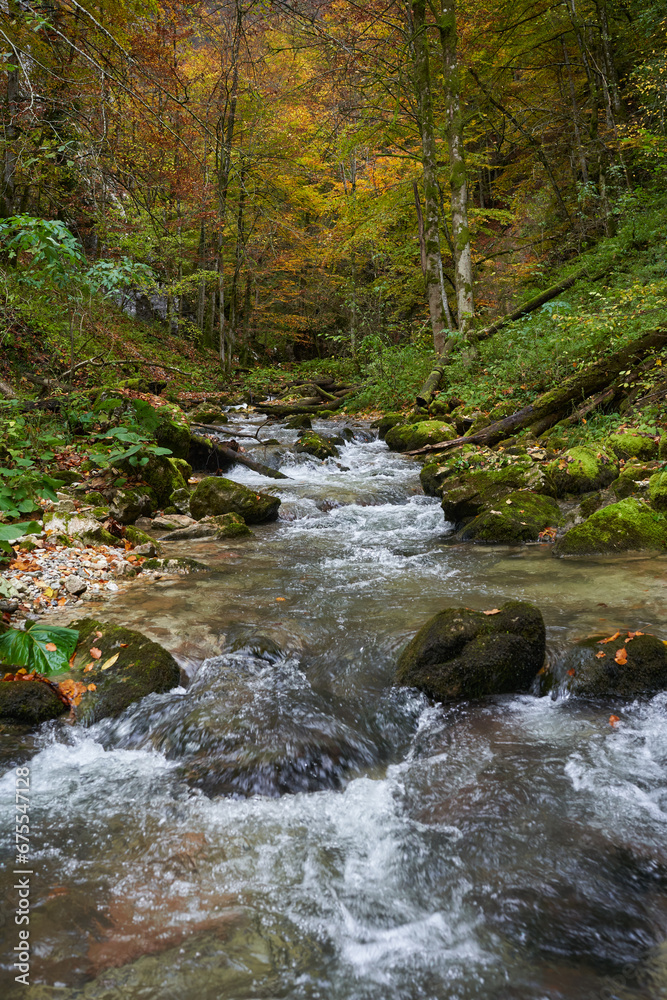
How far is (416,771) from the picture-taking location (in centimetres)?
316

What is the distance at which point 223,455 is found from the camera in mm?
10469

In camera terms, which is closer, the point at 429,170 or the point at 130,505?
the point at 130,505

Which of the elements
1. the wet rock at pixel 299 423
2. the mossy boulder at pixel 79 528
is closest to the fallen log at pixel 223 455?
the wet rock at pixel 299 423

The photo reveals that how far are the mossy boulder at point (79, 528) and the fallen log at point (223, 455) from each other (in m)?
3.85

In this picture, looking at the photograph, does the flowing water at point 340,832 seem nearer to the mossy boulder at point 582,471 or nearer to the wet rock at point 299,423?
the mossy boulder at point 582,471

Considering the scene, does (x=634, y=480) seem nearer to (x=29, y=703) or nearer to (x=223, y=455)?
(x=29, y=703)

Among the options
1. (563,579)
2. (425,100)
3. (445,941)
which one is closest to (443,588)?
(563,579)

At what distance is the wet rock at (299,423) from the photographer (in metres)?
14.3

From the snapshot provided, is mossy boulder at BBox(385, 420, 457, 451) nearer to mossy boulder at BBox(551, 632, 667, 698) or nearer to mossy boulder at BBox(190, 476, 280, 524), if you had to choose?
mossy boulder at BBox(190, 476, 280, 524)

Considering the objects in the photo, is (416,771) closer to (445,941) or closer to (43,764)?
(445,941)

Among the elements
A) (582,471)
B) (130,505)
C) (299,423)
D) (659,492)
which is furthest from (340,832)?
(299,423)

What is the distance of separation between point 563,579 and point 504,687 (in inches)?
79.1

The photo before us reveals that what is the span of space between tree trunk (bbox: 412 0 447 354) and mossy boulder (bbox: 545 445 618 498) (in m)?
7.48

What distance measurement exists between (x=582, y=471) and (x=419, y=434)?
462cm
